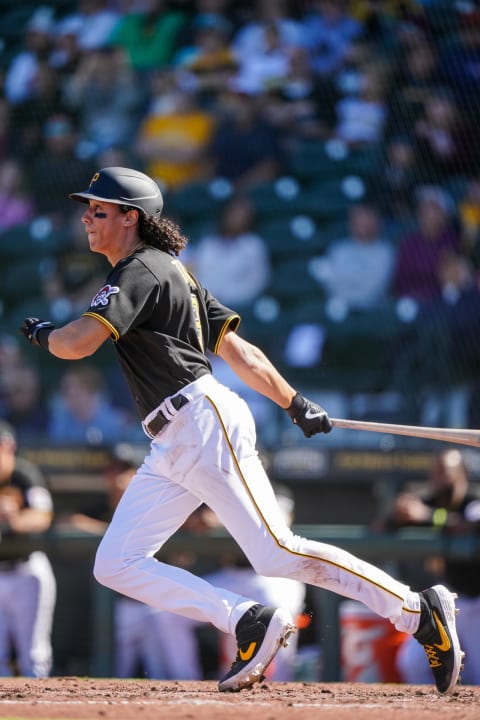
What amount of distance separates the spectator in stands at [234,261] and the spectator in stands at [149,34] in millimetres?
1671

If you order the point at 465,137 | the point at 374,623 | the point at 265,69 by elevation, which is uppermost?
the point at 265,69

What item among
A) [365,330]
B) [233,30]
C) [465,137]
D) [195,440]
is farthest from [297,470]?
[233,30]

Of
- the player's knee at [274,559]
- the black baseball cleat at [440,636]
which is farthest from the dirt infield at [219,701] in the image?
the player's knee at [274,559]

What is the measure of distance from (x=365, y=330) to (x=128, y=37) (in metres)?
3.41

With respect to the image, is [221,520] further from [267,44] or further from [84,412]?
[267,44]

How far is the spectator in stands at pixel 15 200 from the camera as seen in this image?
8.48 meters

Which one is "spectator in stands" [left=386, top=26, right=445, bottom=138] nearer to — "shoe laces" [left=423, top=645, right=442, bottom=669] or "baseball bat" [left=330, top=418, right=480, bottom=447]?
"baseball bat" [left=330, top=418, right=480, bottom=447]

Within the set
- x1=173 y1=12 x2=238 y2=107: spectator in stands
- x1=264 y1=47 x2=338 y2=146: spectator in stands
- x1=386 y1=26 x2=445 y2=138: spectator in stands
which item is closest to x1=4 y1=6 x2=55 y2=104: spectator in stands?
x1=173 y1=12 x2=238 y2=107: spectator in stands

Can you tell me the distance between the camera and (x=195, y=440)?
3629mm

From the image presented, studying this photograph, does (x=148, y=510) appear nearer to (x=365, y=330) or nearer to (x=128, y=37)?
(x=365, y=330)

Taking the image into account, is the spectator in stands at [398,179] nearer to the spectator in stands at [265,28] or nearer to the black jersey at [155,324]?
the spectator in stands at [265,28]

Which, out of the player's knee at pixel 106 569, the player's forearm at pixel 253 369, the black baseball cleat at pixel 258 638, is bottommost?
the black baseball cleat at pixel 258 638

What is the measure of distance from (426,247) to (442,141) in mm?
910

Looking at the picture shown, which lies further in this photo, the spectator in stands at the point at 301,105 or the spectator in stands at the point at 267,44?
the spectator in stands at the point at 267,44
